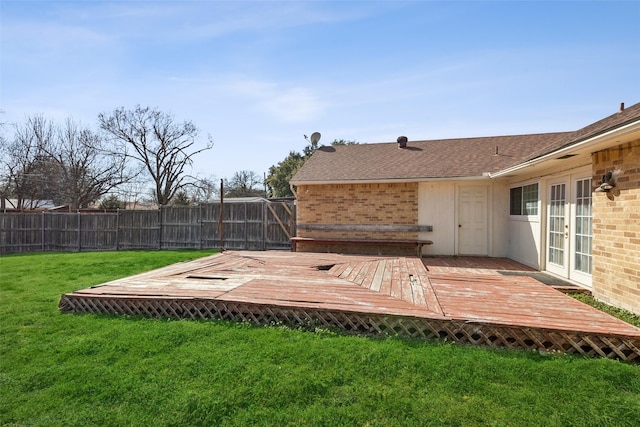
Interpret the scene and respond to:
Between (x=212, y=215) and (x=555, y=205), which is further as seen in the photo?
(x=212, y=215)

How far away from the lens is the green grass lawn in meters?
2.28

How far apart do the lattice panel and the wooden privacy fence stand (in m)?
7.99

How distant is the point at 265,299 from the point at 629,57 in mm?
9278

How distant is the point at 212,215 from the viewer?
1302 cm

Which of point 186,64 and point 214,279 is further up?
point 186,64

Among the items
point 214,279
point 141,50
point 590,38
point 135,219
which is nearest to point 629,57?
point 590,38

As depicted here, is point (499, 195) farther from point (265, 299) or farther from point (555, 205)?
point (265, 299)

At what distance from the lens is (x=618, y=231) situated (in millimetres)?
4531

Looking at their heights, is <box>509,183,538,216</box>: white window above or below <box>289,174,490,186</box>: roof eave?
below

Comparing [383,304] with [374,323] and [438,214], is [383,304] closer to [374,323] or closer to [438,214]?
[374,323]

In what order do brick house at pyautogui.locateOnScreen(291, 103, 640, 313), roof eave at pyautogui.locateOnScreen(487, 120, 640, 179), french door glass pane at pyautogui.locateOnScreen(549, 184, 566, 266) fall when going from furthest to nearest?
french door glass pane at pyautogui.locateOnScreen(549, 184, 566, 266), brick house at pyautogui.locateOnScreen(291, 103, 640, 313), roof eave at pyautogui.locateOnScreen(487, 120, 640, 179)

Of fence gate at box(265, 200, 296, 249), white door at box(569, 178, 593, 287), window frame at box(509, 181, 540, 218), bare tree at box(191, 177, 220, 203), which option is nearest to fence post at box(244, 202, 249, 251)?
fence gate at box(265, 200, 296, 249)

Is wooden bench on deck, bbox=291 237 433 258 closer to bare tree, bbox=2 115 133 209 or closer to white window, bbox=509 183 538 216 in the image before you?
white window, bbox=509 183 538 216

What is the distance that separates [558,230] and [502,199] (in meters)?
2.87
